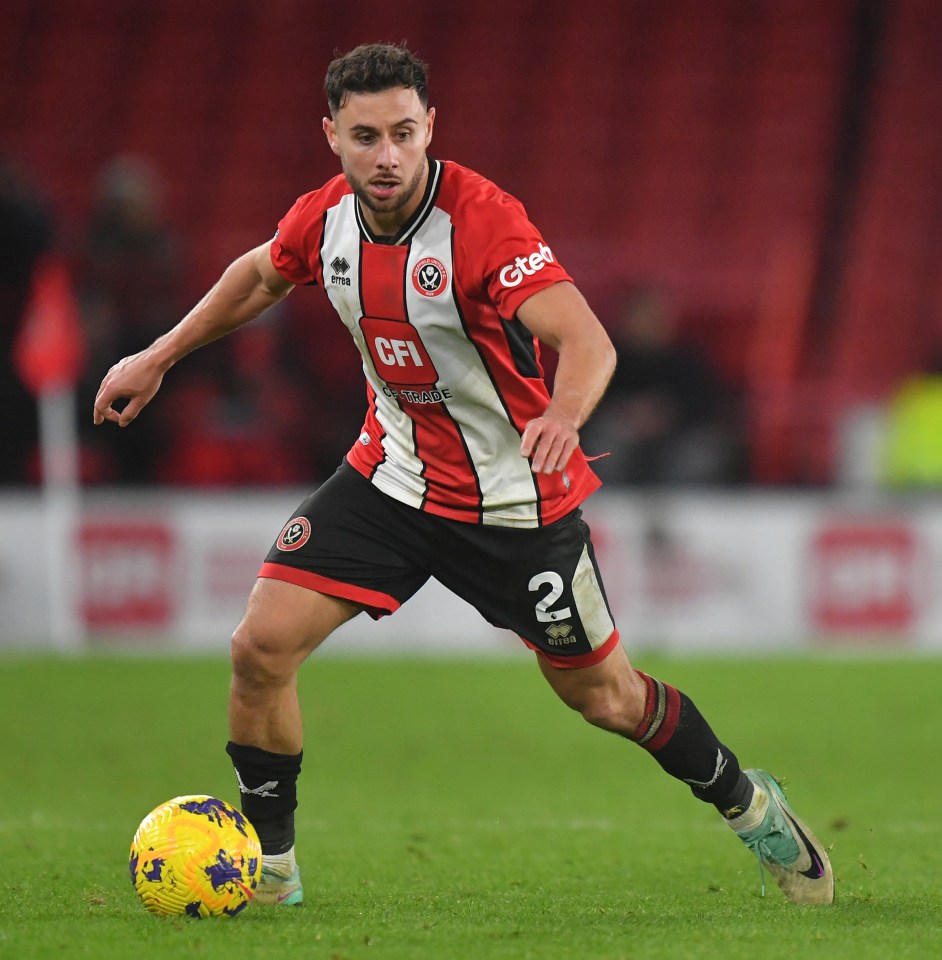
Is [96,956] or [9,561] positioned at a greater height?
[96,956]

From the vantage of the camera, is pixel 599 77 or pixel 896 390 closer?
pixel 896 390

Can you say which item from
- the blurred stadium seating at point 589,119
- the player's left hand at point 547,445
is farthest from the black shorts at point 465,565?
the blurred stadium seating at point 589,119

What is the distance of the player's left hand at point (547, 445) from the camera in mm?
4141

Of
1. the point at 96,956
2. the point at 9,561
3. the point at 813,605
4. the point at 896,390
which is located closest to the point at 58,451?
the point at 9,561

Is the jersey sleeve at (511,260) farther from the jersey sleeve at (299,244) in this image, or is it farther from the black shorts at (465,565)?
the black shorts at (465,565)

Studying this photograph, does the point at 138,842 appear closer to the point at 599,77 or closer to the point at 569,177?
the point at 569,177

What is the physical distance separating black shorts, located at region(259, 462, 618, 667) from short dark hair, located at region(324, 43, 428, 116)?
1.19 metres

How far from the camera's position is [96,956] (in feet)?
13.7

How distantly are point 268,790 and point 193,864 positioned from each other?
1.47 feet

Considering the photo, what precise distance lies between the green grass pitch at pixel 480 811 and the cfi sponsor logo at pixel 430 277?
5.71 feet

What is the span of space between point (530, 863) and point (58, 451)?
27.9 feet

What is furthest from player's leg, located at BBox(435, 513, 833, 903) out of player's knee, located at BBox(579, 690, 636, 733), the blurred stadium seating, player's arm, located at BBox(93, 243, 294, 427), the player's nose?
the blurred stadium seating

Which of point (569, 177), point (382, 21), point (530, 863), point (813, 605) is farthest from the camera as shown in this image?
point (382, 21)

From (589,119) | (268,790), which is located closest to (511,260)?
(268,790)
